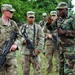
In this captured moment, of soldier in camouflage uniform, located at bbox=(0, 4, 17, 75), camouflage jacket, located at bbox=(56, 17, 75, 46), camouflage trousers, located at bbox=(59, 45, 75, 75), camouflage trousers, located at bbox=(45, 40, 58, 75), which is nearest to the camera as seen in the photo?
soldier in camouflage uniform, located at bbox=(0, 4, 17, 75)

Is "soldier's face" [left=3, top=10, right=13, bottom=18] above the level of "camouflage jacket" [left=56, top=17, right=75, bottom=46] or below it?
above

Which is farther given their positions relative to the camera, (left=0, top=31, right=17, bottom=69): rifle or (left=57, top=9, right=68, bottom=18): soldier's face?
(left=57, top=9, right=68, bottom=18): soldier's face

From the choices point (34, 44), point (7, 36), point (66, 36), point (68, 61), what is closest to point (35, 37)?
point (34, 44)

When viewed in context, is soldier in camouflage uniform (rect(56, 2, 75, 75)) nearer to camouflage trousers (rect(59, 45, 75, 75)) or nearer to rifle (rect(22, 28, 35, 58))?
camouflage trousers (rect(59, 45, 75, 75))

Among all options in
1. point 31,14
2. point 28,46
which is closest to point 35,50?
point 28,46

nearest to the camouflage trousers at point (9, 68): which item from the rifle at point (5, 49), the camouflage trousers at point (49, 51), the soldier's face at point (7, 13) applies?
the rifle at point (5, 49)

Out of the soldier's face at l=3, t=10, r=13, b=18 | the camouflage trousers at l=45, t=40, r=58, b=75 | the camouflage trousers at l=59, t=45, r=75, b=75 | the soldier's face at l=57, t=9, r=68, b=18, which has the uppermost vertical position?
the soldier's face at l=3, t=10, r=13, b=18

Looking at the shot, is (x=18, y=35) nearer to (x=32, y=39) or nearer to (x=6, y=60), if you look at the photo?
(x=6, y=60)

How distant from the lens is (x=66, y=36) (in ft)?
33.4

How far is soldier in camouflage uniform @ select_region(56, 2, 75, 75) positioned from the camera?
33.0 feet

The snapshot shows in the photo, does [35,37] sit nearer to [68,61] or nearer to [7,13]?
[68,61]

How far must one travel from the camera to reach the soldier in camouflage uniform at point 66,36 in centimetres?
1006

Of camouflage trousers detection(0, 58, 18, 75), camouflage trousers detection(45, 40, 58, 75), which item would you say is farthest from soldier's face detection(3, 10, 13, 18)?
camouflage trousers detection(45, 40, 58, 75)

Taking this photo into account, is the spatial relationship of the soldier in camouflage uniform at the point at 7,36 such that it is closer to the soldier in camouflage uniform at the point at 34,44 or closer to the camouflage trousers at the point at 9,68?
the camouflage trousers at the point at 9,68
